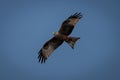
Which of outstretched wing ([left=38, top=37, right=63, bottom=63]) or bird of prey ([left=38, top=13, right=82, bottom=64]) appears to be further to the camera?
outstretched wing ([left=38, top=37, right=63, bottom=63])

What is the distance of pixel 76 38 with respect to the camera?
7965 millimetres

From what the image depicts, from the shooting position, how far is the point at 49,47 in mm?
8711

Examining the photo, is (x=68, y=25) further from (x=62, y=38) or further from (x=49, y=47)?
(x=49, y=47)

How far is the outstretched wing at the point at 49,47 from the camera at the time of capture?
8500mm

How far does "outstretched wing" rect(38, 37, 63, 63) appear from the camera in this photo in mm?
8500

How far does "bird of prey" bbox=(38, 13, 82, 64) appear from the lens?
8.06m

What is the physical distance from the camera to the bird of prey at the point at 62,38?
806 cm

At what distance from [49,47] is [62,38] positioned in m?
0.69

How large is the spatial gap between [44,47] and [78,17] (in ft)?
4.32

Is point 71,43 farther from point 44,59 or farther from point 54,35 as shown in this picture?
point 44,59

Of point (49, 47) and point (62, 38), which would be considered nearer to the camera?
point (62, 38)

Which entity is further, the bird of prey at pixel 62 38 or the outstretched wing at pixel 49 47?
the outstretched wing at pixel 49 47

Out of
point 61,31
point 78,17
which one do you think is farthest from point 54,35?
point 78,17

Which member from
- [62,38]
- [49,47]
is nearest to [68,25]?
[62,38]
